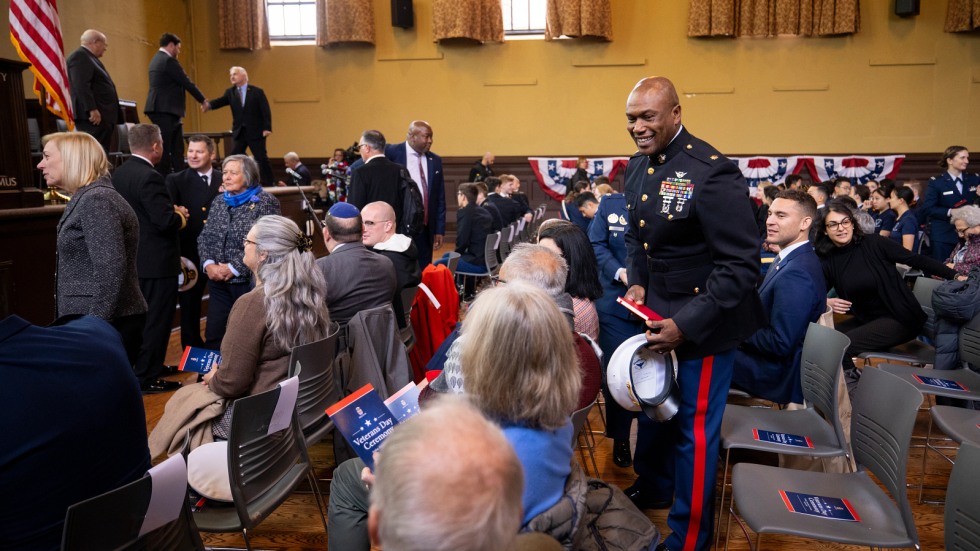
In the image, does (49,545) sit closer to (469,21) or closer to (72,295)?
(72,295)

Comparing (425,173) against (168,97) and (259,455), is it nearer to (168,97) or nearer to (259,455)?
(168,97)

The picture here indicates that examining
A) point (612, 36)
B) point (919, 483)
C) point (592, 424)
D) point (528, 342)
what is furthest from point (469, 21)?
point (528, 342)

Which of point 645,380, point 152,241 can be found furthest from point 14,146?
point 645,380

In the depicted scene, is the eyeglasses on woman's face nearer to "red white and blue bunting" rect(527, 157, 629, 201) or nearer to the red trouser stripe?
the red trouser stripe

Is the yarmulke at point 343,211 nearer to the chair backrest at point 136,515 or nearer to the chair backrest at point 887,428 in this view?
the chair backrest at point 136,515

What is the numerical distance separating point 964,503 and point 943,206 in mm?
7226

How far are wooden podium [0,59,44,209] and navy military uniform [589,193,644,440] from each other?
13.1ft

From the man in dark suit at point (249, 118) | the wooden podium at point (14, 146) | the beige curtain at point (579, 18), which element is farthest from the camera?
the beige curtain at point (579, 18)

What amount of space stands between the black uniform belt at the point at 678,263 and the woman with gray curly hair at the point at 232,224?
2.89 m

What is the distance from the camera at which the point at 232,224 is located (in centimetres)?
468

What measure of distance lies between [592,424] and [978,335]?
2.11 metres

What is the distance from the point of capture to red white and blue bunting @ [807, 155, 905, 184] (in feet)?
44.8

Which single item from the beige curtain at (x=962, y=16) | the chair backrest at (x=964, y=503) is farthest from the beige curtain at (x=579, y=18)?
the chair backrest at (x=964, y=503)

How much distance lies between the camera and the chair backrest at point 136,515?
143cm
